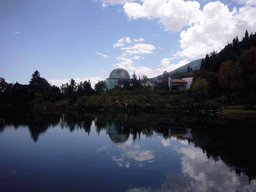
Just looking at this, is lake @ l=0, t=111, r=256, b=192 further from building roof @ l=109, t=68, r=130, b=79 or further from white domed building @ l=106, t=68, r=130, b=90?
building roof @ l=109, t=68, r=130, b=79

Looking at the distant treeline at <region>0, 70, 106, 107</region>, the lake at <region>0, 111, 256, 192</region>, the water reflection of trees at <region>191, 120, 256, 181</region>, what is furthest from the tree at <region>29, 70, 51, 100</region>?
the water reflection of trees at <region>191, 120, 256, 181</region>

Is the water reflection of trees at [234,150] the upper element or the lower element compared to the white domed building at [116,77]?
lower

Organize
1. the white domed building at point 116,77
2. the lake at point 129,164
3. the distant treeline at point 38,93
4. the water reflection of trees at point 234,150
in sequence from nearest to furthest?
1. the lake at point 129,164
2. the water reflection of trees at point 234,150
3. the distant treeline at point 38,93
4. the white domed building at point 116,77

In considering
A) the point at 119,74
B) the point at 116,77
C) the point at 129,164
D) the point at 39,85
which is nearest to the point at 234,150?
the point at 129,164

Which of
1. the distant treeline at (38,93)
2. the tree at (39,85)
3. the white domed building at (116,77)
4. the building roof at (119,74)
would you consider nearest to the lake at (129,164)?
the distant treeline at (38,93)

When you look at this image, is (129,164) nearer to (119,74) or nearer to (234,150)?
(234,150)

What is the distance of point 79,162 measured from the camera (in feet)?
30.5

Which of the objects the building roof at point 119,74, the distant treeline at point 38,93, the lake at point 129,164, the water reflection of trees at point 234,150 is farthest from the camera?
the building roof at point 119,74

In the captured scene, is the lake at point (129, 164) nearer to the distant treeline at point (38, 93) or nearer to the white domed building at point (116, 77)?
the distant treeline at point (38, 93)

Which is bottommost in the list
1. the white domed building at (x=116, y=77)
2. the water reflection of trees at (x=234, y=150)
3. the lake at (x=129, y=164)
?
the water reflection of trees at (x=234, y=150)

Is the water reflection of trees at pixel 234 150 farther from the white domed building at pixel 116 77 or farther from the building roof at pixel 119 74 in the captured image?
the building roof at pixel 119 74

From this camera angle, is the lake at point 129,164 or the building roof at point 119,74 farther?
the building roof at point 119,74

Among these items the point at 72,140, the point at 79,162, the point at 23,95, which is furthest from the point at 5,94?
the point at 79,162

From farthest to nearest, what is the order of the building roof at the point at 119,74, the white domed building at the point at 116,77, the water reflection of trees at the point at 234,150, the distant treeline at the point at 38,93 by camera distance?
the building roof at the point at 119,74
the white domed building at the point at 116,77
the distant treeline at the point at 38,93
the water reflection of trees at the point at 234,150
